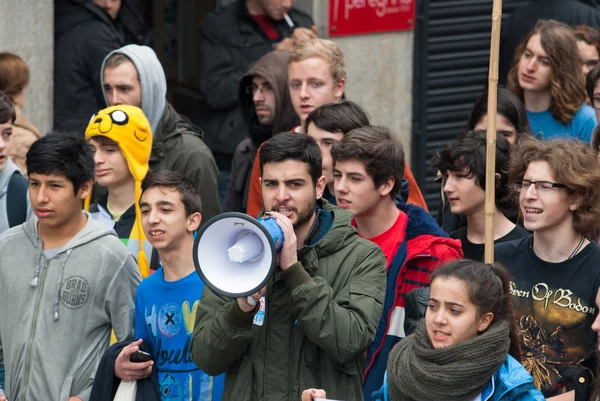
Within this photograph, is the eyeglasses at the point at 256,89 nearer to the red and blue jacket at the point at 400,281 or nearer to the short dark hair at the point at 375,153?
the short dark hair at the point at 375,153

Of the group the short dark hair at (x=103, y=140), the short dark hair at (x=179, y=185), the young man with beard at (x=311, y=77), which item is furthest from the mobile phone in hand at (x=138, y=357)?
the young man with beard at (x=311, y=77)

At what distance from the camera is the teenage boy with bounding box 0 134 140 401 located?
5797 mm

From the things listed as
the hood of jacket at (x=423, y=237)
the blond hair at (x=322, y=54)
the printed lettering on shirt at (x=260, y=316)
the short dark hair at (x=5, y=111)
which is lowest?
the printed lettering on shirt at (x=260, y=316)

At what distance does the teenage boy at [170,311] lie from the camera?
5.65 metres

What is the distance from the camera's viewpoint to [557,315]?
5.23 meters

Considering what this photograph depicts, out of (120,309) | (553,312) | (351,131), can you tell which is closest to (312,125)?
(351,131)

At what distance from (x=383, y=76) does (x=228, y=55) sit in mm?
1641

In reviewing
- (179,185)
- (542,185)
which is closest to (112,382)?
(179,185)

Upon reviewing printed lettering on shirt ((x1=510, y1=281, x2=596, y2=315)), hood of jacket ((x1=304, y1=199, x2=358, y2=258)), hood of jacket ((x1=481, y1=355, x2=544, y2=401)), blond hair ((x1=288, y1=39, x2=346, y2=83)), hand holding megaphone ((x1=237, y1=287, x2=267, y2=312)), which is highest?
blond hair ((x1=288, y1=39, x2=346, y2=83))

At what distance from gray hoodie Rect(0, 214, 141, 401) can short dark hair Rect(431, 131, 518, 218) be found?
1699mm

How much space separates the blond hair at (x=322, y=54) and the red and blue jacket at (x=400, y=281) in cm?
185

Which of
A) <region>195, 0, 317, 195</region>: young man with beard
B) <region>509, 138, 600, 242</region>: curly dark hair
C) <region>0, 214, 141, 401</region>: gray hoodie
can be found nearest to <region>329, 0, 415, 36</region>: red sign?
<region>195, 0, 317, 195</region>: young man with beard

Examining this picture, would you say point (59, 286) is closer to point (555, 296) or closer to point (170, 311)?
point (170, 311)

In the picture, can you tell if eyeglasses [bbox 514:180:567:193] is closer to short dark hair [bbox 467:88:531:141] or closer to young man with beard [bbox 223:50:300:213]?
short dark hair [bbox 467:88:531:141]
